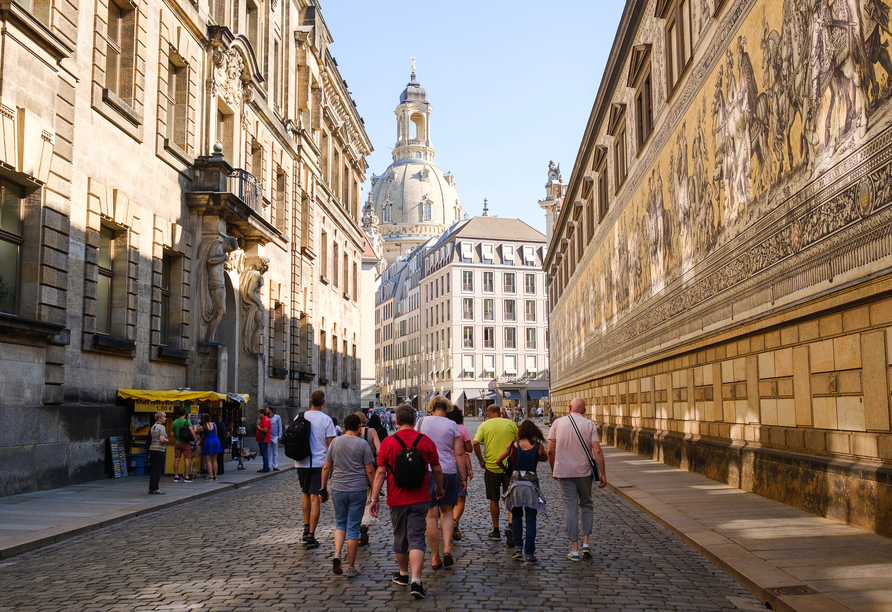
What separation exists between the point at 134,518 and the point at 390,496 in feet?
23.3

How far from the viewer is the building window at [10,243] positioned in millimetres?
15711

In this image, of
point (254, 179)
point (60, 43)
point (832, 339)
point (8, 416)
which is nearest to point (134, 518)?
point (8, 416)

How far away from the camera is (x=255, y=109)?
105 ft

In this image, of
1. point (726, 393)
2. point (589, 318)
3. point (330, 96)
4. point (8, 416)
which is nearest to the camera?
point (8, 416)

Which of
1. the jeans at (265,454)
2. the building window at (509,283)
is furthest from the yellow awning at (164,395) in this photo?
the building window at (509,283)

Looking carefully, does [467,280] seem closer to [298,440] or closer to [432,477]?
[298,440]

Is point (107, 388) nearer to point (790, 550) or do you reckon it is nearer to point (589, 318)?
point (790, 550)

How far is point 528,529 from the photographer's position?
30.3 ft

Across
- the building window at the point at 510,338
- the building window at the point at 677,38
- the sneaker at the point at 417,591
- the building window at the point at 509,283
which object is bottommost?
the sneaker at the point at 417,591

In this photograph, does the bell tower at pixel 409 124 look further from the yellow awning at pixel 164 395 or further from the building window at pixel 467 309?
the yellow awning at pixel 164 395

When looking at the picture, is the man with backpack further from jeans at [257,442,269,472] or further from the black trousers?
jeans at [257,442,269,472]

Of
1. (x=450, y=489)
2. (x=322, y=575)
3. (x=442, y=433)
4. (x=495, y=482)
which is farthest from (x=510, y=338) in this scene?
(x=322, y=575)

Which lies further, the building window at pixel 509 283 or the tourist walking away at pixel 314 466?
the building window at pixel 509 283

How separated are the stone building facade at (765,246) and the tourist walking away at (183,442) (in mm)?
11061
